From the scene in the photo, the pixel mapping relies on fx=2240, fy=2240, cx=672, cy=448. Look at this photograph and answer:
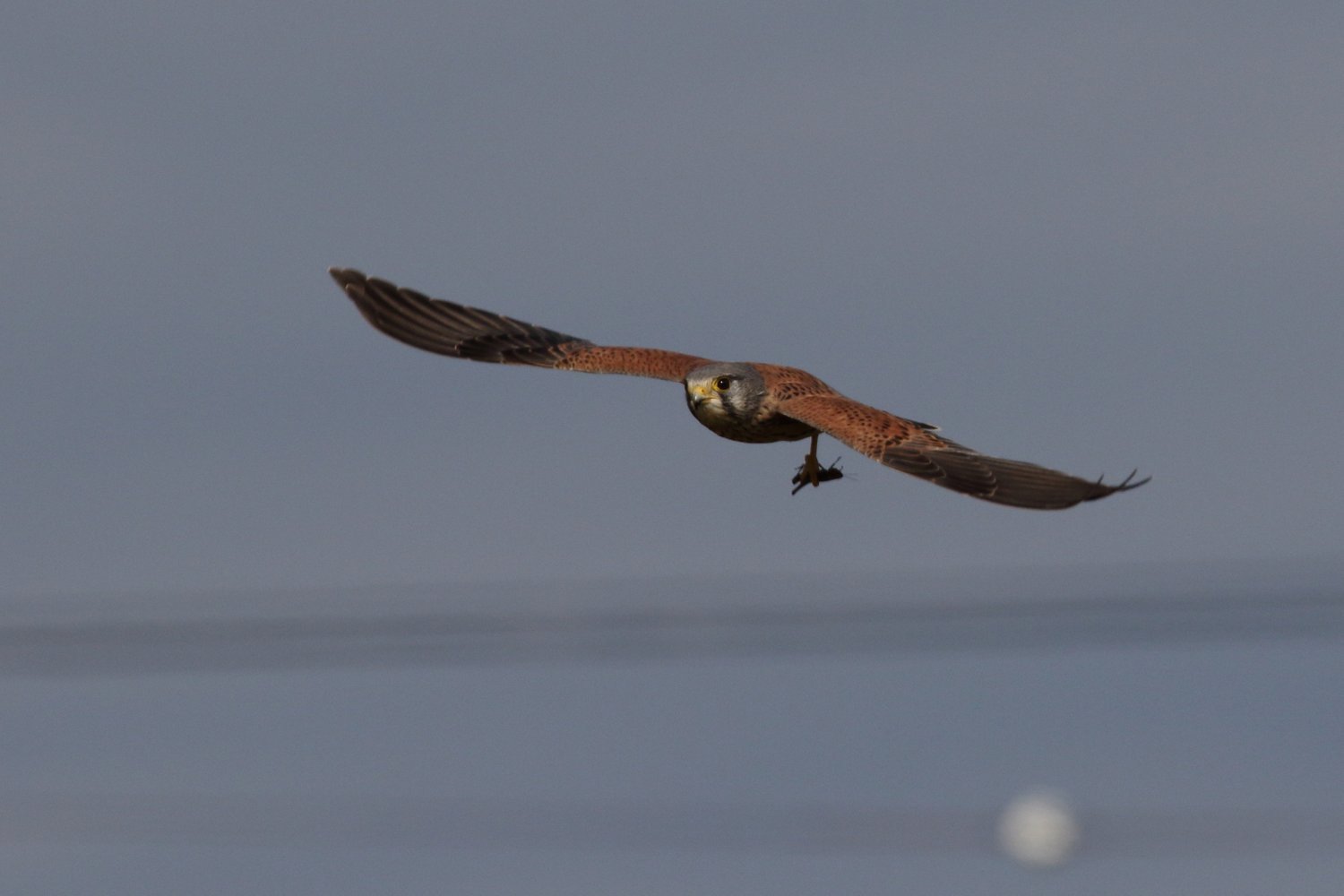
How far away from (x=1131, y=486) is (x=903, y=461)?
4480 mm

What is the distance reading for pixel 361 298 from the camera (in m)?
30.4

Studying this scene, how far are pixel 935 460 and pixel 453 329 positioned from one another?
30.5 feet

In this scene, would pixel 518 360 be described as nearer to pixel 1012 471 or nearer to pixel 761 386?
pixel 761 386

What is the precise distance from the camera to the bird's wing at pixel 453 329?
30016mm

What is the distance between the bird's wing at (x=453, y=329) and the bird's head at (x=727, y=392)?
333 cm

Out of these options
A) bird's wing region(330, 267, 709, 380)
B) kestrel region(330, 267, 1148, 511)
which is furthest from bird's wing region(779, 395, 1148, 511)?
bird's wing region(330, 267, 709, 380)

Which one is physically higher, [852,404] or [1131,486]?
[852,404]

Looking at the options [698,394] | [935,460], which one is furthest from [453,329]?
[935,460]

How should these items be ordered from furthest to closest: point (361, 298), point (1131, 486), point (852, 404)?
1. point (361, 298)
2. point (852, 404)
3. point (1131, 486)

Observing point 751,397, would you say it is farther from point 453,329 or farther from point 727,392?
point 453,329

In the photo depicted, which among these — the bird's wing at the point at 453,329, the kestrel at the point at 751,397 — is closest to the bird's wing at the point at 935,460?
the kestrel at the point at 751,397

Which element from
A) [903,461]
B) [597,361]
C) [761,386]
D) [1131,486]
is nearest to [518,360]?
[597,361]

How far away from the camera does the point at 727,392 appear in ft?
85.4

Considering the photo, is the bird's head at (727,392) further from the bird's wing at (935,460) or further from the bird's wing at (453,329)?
the bird's wing at (453,329)
